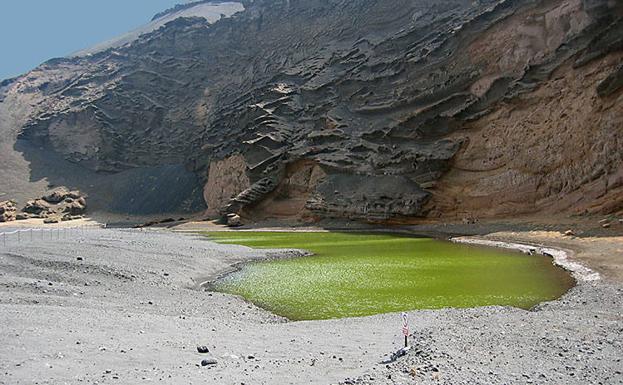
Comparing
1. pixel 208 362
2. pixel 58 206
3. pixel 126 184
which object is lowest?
pixel 58 206

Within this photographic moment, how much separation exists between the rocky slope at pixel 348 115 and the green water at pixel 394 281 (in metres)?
14.0

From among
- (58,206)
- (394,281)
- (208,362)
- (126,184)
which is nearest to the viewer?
(208,362)

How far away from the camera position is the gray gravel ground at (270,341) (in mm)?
6969

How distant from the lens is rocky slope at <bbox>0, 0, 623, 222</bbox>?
37438 millimetres

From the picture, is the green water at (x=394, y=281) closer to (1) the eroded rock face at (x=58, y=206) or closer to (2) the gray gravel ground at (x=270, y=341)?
(2) the gray gravel ground at (x=270, y=341)

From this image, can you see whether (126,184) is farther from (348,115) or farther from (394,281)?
(394,281)

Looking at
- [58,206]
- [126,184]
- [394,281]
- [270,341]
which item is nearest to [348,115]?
[394,281]

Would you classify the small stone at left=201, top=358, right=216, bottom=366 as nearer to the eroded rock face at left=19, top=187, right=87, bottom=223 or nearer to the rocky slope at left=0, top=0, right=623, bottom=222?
the rocky slope at left=0, top=0, right=623, bottom=222

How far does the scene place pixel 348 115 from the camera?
5734cm

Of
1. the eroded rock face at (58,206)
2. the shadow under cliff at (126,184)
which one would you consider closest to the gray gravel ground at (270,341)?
the shadow under cliff at (126,184)

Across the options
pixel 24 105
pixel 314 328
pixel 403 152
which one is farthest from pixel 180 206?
pixel 314 328

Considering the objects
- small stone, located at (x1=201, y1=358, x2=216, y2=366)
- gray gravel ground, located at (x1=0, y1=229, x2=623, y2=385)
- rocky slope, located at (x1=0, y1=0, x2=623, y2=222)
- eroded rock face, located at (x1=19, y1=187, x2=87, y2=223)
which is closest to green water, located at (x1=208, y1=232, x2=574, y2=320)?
gray gravel ground, located at (x1=0, y1=229, x2=623, y2=385)

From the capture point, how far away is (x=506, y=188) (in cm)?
3988

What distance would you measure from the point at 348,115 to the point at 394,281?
40924 mm
